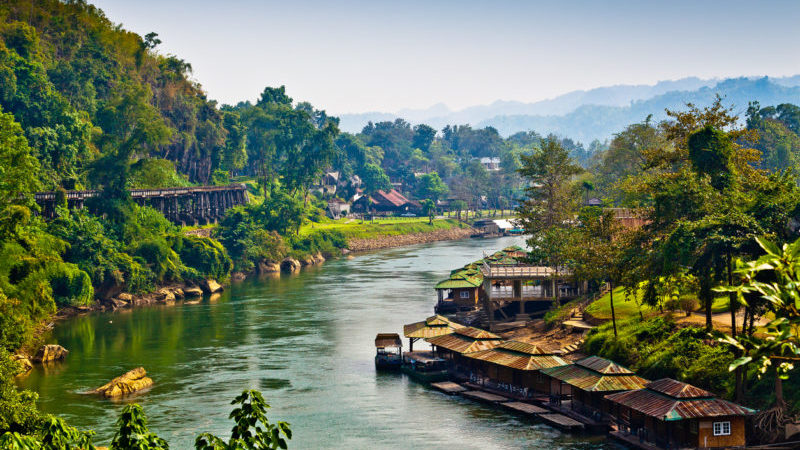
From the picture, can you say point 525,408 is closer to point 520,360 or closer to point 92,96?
point 520,360

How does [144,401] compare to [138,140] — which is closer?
[144,401]


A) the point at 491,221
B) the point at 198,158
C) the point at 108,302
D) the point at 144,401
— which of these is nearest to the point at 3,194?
the point at 108,302

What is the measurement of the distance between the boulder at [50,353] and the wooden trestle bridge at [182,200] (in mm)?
33701

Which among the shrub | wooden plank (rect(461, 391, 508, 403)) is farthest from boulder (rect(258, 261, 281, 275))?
wooden plank (rect(461, 391, 508, 403))

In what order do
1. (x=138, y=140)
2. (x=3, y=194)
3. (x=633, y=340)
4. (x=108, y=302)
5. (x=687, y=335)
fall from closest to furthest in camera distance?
(x=687, y=335) → (x=633, y=340) → (x=3, y=194) → (x=108, y=302) → (x=138, y=140)

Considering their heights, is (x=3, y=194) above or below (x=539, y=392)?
A: above

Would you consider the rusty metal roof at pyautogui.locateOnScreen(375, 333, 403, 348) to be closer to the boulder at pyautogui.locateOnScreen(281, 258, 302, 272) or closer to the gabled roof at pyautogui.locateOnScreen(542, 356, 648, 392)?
the gabled roof at pyautogui.locateOnScreen(542, 356, 648, 392)

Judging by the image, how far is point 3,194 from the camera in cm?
7244

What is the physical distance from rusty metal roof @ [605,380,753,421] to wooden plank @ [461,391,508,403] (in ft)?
34.0

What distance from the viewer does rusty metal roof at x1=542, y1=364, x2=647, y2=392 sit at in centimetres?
4147

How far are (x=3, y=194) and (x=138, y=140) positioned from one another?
113 ft

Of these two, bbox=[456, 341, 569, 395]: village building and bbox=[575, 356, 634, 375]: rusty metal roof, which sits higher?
bbox=[575, 356, 634, 375]: rusty metal roof

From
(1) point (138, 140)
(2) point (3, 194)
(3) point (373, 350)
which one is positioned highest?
(1) point (138, 140)

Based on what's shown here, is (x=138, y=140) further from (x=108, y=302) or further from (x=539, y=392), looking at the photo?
(x=539, y=392)
